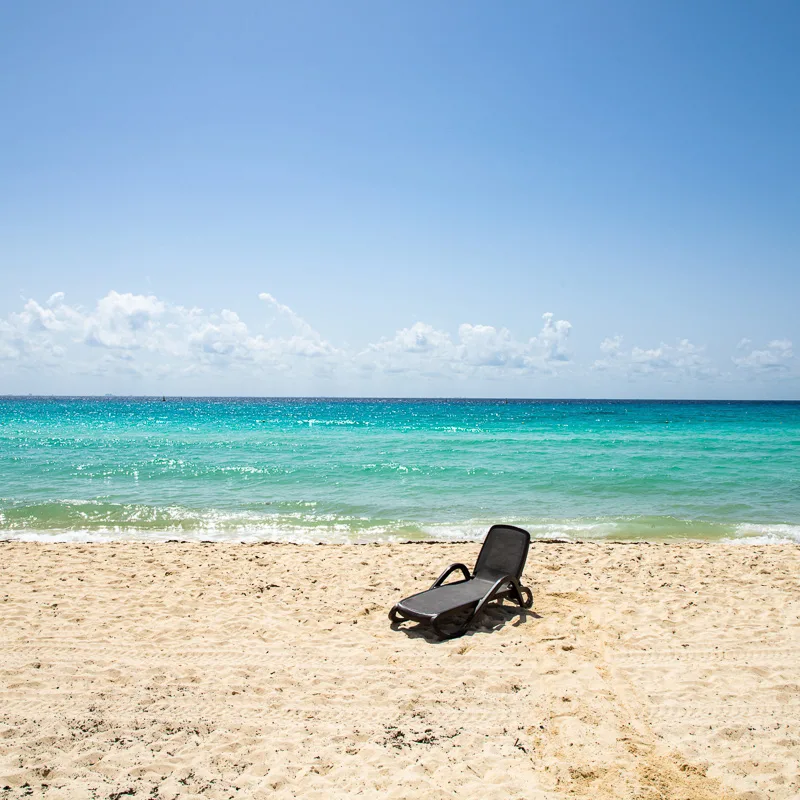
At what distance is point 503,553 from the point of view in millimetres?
7953

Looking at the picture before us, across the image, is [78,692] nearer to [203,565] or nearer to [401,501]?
[203,565]

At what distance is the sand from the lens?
4.08 m

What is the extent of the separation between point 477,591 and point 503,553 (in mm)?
795

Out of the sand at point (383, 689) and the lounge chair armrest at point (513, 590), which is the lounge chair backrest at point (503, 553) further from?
the sand at point (383, 689)

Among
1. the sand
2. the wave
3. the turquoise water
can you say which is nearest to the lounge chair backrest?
the sand

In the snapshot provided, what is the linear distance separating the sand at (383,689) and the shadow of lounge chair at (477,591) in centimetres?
23

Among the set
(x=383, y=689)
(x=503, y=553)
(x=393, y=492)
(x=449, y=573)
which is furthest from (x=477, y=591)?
(x=393, y=492)

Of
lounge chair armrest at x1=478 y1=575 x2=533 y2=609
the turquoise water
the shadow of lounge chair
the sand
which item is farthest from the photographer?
the turquoise water

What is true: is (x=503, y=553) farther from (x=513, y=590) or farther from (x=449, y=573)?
(x=449, y=573)

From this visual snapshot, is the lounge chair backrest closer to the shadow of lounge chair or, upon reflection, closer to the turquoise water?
the shadow of lounge chair

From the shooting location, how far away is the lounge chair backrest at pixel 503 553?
306 inches

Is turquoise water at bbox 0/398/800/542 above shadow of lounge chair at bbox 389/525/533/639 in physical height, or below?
below

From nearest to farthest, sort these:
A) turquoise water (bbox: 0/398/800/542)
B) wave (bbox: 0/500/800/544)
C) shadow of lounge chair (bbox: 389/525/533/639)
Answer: shadow of lounge chair (bbox: 389/525/533/639), wave (bbox: 0/500/800/544), turquoise water (bbox: 0/398/800/542)

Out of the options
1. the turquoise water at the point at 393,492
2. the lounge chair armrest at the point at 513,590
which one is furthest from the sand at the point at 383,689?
the turquoise water at the point at 393,492
